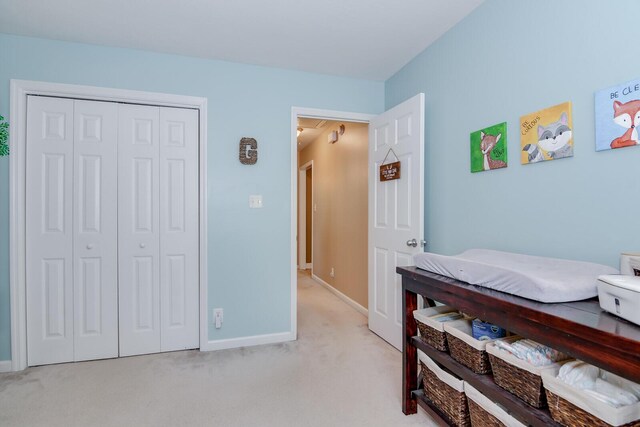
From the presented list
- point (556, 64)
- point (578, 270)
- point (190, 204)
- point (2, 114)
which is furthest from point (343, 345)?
point (2, 114)

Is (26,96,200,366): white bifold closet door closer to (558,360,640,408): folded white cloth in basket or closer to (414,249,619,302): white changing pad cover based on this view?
(414,249,619,302): white changing pad cover

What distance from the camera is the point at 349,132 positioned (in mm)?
4043

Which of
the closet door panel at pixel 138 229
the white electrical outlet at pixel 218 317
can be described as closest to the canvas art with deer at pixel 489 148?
the white electrical outlet at pixel 218 317

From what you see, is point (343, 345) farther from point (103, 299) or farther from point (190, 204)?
point (103, 299)

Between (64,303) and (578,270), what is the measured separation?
127 inches

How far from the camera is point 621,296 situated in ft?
3.13

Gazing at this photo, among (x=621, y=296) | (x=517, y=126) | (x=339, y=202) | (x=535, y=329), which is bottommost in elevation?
(x=535, y=329)

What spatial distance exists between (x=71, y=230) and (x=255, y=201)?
139cm

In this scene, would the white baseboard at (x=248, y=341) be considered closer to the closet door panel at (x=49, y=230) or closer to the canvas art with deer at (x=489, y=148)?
the closet door panel at (x=49, y=230)

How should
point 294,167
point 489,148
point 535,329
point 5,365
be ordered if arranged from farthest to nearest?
1. point 294,167
2. point 5,365
3. point 489,148
4. point 535,329

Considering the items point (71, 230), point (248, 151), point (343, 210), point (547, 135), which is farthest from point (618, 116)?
point (71, 230)

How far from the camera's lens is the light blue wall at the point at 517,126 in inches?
54.2

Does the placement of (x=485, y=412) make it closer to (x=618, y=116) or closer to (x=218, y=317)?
(x=618, y=116)

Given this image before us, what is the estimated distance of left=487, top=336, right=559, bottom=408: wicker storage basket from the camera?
1156mm
